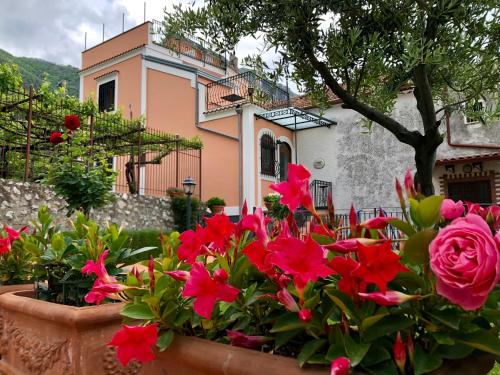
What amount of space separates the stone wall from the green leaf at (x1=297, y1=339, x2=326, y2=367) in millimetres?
4519

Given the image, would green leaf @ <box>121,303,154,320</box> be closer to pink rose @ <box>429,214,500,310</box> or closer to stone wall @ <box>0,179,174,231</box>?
pink rose @ <box>429,214,500,310</box>

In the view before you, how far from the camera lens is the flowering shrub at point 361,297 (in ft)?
2.28

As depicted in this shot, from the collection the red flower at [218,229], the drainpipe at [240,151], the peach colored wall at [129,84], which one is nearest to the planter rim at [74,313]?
the red flower at [218,229]

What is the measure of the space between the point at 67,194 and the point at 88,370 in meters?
3.17

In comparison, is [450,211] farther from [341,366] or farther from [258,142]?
[258,142]

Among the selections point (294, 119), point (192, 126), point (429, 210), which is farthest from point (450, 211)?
point (294, 119)

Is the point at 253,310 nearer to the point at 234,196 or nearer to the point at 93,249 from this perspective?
the point at 93,249

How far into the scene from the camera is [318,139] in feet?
52.7

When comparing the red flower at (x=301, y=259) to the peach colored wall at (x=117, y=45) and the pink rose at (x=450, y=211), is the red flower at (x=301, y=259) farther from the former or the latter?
the peach colored wall at (x=117, y=45)

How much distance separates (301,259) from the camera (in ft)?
2.58

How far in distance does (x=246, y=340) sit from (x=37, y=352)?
1270 mm

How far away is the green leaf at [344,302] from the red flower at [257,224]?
0.79 feet

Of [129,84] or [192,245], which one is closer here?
[192,245]

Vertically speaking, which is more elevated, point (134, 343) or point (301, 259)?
point (301, 259)
